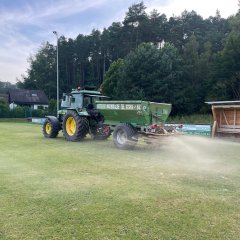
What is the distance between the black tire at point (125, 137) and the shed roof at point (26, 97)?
58768 mm

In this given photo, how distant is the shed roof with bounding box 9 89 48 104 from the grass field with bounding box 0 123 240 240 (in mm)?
61417

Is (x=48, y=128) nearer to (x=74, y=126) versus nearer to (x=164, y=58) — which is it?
(x=74, y=126)

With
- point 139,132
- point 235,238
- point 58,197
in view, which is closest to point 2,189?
point 58,197

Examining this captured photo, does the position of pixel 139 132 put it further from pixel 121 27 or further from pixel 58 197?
pixel 121 27

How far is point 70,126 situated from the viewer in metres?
15.7

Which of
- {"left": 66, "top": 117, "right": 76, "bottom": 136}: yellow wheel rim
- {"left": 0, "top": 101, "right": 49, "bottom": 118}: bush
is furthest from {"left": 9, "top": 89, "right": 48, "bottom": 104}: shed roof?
{"left": 66, "top": 117, "right": 76, "bottom": 136}: yellow wheel rim

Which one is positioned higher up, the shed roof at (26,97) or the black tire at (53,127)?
the shed roof at (26,97)

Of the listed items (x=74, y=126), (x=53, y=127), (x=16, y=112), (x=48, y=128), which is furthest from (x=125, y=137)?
(x=16, y=112)

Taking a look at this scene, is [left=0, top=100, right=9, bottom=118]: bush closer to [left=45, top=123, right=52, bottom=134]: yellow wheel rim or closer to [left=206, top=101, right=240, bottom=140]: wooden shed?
[left=45, top=123, right=52, bottom=134]: yellow wheel rim

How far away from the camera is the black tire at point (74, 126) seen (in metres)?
14.6

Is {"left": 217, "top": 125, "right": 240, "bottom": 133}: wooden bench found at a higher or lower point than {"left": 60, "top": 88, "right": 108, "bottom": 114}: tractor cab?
lower

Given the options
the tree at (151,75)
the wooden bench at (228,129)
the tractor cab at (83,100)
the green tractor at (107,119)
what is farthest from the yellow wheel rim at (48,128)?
the tree at (151,75)

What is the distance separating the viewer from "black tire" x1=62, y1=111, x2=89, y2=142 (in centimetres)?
1465

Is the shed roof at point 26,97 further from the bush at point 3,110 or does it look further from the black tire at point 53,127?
the black tire at point 53,127
